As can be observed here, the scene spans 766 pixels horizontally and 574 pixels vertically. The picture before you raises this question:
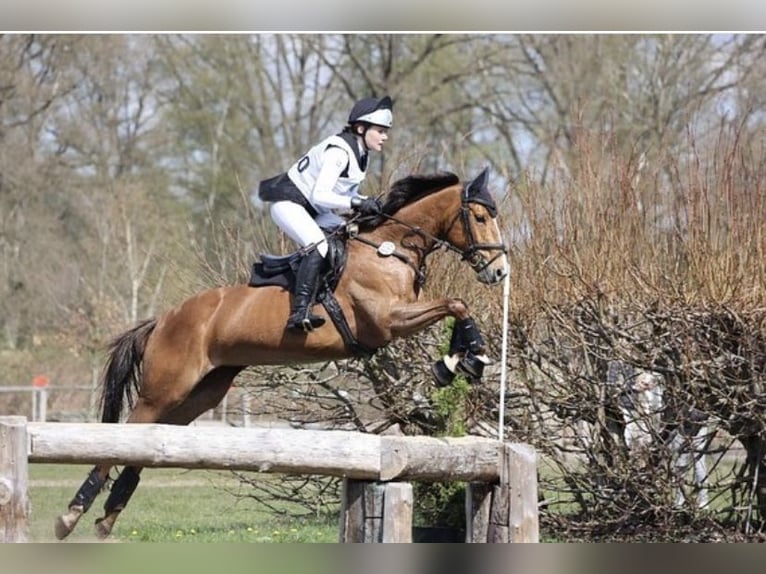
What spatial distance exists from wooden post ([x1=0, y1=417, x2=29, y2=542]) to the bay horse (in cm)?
201

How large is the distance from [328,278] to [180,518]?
3.23 metres

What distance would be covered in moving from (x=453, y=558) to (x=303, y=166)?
2.88 m

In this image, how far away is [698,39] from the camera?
26.8 meters

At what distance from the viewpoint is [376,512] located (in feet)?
23.2

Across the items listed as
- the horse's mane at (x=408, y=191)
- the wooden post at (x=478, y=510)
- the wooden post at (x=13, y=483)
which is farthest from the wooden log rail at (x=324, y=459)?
the horse's mane at (x=408, y=191)

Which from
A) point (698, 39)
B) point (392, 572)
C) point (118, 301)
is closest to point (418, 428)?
point (392, 572)

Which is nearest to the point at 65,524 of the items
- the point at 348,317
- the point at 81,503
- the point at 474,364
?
the point at 81,503

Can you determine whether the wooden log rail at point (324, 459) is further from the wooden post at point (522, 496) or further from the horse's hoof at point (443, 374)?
the horse's hoof at point (443, 374)

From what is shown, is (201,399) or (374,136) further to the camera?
(201,399)

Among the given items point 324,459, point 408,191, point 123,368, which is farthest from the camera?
point 123,368

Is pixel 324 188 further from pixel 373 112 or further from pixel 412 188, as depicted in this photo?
pixel 412 188

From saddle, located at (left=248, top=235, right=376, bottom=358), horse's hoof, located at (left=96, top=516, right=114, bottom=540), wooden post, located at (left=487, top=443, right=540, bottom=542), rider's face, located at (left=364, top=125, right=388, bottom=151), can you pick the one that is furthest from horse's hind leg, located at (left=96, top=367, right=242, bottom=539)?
wooden post, located at (left=487, top=443, right=540, bottom=542)

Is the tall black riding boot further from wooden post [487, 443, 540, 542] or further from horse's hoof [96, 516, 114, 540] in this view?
horse's hoof [96, 516, 114, 540]

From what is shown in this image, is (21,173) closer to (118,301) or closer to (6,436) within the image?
(118,301)
